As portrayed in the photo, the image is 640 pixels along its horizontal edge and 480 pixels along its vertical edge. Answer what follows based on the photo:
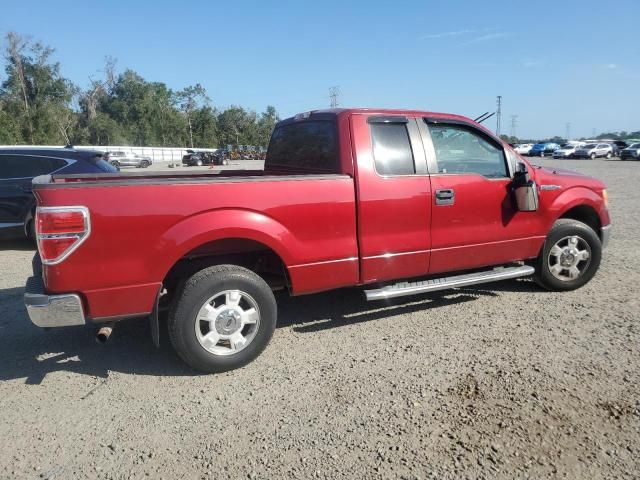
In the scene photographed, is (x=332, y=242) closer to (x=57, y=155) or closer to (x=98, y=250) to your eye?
(x=98, y=250)

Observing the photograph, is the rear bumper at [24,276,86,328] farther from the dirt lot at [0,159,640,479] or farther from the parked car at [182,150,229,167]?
the parked car at [182,150,229,167]

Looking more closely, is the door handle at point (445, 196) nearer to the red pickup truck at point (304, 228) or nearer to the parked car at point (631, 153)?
the red pickup truck at point (304, 228)

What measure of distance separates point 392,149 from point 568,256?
7.89ft

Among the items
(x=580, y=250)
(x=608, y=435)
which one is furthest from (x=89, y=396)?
(x=580, y=250)

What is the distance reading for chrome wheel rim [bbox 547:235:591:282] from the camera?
200 inches

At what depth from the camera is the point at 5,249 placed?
8164mm

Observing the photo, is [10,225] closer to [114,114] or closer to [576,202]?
[576,202]

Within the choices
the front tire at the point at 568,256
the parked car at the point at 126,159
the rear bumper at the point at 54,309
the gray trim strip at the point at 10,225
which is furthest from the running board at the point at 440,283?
the parked car at the point at 126,159

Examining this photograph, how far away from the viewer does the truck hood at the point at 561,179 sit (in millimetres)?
4910

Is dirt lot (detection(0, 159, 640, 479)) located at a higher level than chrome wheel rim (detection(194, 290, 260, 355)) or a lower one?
lower

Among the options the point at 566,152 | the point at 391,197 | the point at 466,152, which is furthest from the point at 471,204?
the point at 566,152

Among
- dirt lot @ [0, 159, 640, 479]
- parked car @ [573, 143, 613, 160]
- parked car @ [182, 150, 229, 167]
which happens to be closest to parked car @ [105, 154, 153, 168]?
parked car @ [182, 150, 229, 167]

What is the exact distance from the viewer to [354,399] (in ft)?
10.5

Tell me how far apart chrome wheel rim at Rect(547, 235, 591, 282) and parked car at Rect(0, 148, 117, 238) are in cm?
707
